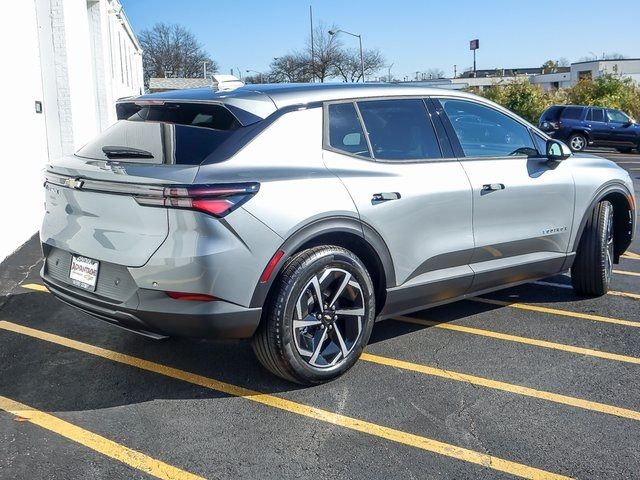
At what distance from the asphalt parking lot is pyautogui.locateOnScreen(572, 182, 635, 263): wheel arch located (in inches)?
33.6

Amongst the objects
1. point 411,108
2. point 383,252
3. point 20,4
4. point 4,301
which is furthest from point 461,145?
point 20,4

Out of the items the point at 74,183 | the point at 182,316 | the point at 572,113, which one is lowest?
the point at 182,316

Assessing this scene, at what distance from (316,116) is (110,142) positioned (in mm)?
1250

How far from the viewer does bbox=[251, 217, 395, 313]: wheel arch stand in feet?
11.5

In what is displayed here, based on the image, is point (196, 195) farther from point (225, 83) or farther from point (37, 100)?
point (37, 100)

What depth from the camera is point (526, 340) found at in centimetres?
468

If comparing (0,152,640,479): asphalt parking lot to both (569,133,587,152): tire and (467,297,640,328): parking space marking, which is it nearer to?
(467,297,640,328): parking space marking

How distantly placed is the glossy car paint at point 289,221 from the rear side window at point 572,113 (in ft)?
68.1

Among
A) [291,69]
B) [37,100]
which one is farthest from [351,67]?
[37,100]

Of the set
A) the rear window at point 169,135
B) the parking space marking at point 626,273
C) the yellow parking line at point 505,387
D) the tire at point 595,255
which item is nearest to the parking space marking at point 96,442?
the rear window at point 169,135

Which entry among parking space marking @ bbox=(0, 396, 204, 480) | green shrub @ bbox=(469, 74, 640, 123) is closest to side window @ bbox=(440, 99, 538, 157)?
parking space marking @ bbox=(0, 396, 204, 480)

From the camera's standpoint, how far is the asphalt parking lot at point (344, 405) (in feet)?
10.0

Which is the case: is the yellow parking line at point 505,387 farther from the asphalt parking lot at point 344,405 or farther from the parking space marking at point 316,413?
the parking space marking at point 316,413

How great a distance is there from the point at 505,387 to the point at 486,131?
1960 mm
